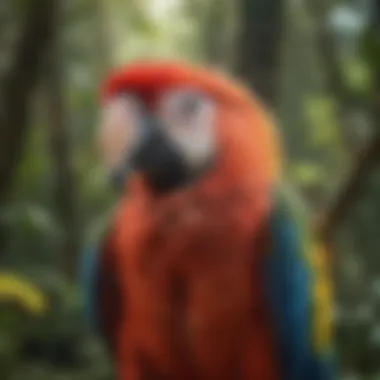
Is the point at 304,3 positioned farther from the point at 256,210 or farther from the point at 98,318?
the point at 98,318

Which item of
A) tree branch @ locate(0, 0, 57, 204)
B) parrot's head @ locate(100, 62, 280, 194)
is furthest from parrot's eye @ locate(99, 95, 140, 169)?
tree branch @ locate(0, 0, 57, 204)

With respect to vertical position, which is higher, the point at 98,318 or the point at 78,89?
Result: the point at 78,89

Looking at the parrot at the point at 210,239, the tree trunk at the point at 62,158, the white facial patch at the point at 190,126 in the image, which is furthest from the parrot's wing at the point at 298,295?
the tree trunk at the point at 62,158

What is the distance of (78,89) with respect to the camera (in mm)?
1129

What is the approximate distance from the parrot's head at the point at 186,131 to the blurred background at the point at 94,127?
0.03 m

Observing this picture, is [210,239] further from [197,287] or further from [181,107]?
[181,107]

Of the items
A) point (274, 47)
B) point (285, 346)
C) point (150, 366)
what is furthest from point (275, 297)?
point (274, 47)

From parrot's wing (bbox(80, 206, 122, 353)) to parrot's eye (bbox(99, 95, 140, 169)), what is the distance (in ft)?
0.32

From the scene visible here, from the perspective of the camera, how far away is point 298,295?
1.04m

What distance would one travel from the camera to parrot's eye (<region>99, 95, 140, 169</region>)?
41.6 inches

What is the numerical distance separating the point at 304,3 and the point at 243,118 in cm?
17

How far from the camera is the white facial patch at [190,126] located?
1047 millimetres

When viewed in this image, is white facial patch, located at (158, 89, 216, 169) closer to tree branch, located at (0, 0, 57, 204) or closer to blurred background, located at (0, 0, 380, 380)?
blurred background, located at (0, 0, 380, 380)

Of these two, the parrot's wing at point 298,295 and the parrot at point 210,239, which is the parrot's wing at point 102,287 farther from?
the parrot's wing at point 298,295
